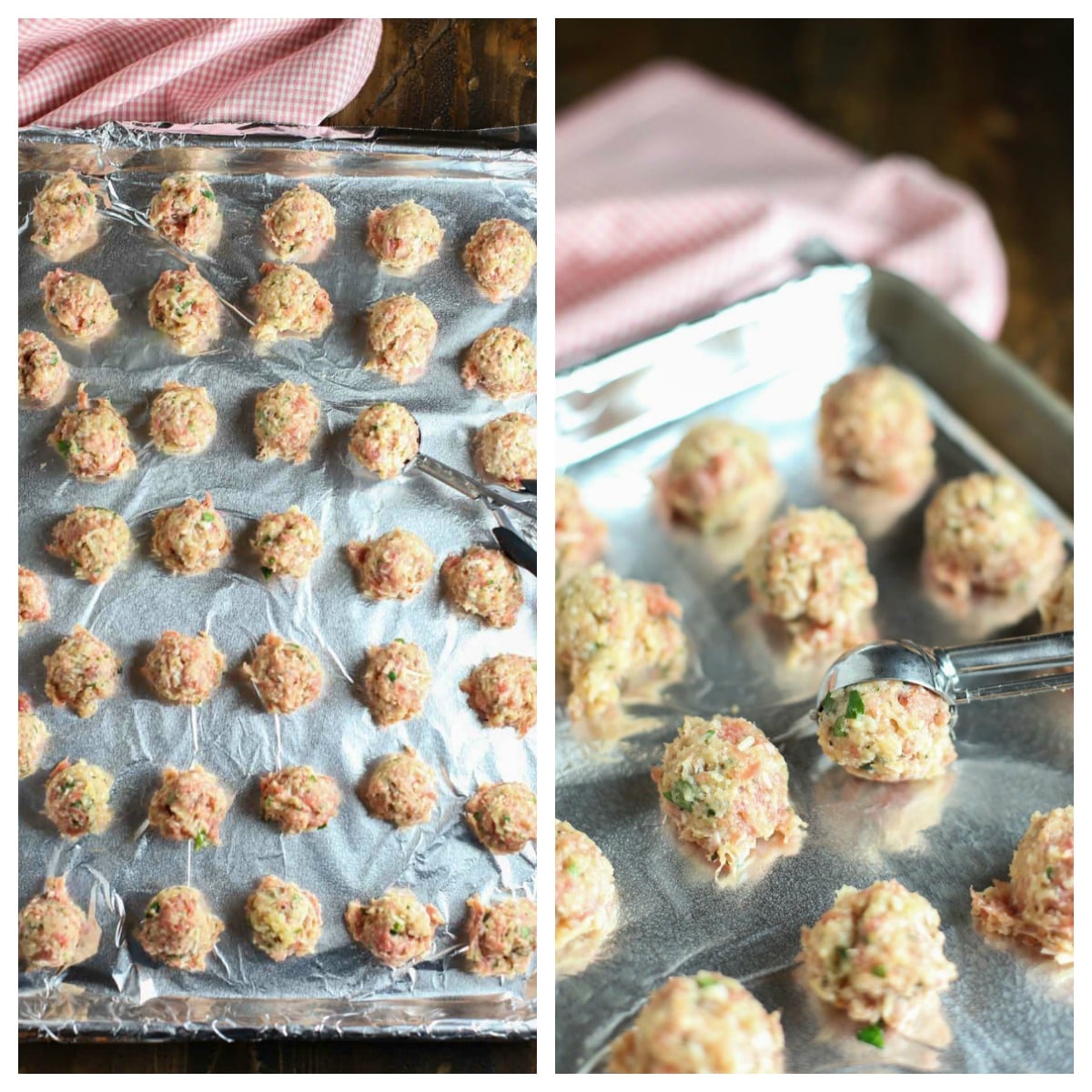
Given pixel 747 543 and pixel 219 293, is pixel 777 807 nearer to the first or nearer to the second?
pixel 747 543

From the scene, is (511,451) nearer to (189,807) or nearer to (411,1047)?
(189,807)

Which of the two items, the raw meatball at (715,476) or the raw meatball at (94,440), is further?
the raw meatball at (715,476)

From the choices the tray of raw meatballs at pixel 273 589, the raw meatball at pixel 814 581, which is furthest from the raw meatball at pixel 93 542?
the raw meatball at pixel 814 581

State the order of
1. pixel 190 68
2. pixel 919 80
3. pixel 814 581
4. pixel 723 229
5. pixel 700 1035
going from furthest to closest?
pixel 919 80 → pixel 723 229 → pixel 814 581 → pixel 190 68 → pixel 700 1035

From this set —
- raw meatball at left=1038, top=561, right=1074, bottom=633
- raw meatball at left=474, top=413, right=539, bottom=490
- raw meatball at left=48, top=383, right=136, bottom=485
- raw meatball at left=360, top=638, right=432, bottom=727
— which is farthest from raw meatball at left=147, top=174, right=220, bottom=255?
raw meatball at left=1038, top=561, right=1074, bottom=633

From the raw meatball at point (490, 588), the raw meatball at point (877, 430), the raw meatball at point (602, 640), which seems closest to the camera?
the raw meatball at point (490, 588)

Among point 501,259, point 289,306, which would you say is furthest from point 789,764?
point 289,306

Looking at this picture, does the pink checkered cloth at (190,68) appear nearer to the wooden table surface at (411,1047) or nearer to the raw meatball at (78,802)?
the wooden table surface at (411,1047)
